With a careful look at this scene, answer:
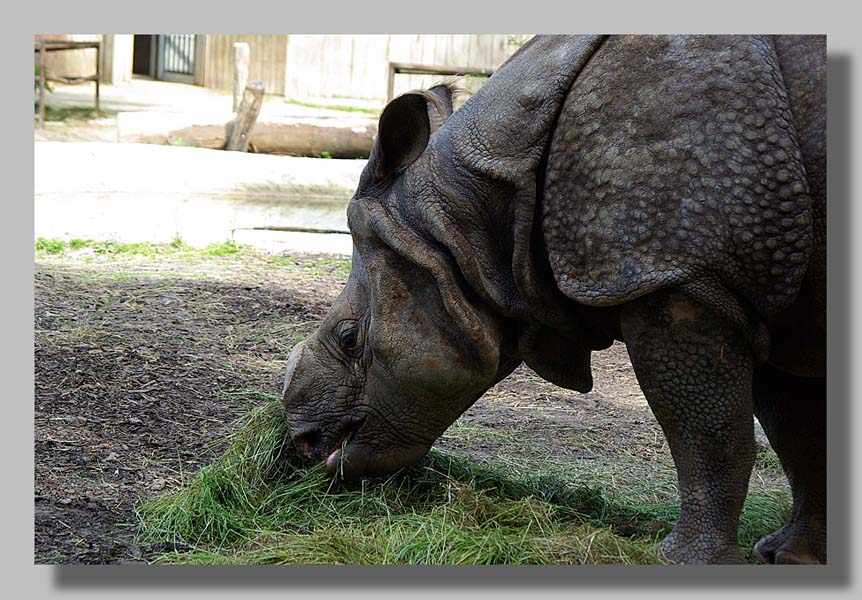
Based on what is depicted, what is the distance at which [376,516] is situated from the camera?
4.58 meters

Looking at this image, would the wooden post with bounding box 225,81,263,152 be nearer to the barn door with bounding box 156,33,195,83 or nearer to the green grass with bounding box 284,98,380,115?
the green grass with bounding box 284,98,380,115

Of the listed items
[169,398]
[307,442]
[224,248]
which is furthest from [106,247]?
[307,442]

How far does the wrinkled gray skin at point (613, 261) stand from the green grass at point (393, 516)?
0.50 feet

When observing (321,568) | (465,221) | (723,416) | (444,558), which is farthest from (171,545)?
(723,416)

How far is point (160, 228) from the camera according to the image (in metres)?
11.0

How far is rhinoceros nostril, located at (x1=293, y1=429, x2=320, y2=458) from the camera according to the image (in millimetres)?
4840

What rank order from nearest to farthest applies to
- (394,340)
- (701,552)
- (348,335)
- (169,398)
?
1. (701,552)
2. (394,340)
3. (348,335)
4. (169,398)

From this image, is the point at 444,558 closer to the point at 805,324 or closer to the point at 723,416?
the point at 723,416

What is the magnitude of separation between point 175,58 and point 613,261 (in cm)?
2417

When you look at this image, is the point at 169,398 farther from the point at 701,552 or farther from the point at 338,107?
the point at 338,107

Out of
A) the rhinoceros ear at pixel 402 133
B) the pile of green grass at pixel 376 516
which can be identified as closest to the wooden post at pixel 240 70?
the pile of green grass at pixel 376 516

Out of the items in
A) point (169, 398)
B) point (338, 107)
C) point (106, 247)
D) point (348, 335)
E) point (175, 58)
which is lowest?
point (169, 398)

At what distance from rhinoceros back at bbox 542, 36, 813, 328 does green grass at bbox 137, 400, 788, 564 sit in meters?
0.97

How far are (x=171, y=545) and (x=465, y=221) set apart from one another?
1593 mm
